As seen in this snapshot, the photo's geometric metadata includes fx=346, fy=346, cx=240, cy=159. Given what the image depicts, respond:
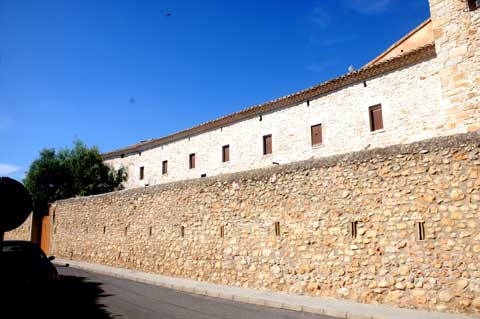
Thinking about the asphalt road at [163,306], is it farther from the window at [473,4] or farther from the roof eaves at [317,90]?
the roof eaves at [317,90]

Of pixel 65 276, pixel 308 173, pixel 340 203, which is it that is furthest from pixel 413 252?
pixel 65 276

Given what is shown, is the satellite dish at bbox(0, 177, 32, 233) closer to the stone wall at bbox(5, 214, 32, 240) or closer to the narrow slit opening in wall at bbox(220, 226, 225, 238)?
the narrow slit opening in wall at bbox(220, 226, 225, 238)

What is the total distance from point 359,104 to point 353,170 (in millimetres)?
10958

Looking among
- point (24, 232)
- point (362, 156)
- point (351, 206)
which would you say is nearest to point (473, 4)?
point (362, 156)

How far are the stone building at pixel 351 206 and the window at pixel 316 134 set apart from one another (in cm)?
8

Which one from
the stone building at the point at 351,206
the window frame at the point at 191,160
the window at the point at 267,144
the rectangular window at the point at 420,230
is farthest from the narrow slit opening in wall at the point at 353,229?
the window frame at the point at 191,160

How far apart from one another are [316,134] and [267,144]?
353cm

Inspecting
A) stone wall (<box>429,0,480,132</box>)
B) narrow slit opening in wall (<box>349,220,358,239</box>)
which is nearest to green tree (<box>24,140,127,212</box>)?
narrow slit opening in wall (<box>349,220,358,239</box>)

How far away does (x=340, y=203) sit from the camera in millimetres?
8828

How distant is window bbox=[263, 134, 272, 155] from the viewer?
22344 millimetres

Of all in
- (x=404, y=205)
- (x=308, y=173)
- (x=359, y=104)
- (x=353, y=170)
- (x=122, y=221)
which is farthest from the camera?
(x=359, y=104)

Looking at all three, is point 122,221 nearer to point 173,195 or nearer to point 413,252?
point 173,195

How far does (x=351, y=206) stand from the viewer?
8641 millimetres

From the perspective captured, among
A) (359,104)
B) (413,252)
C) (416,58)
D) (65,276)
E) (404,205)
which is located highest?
(416,58)
